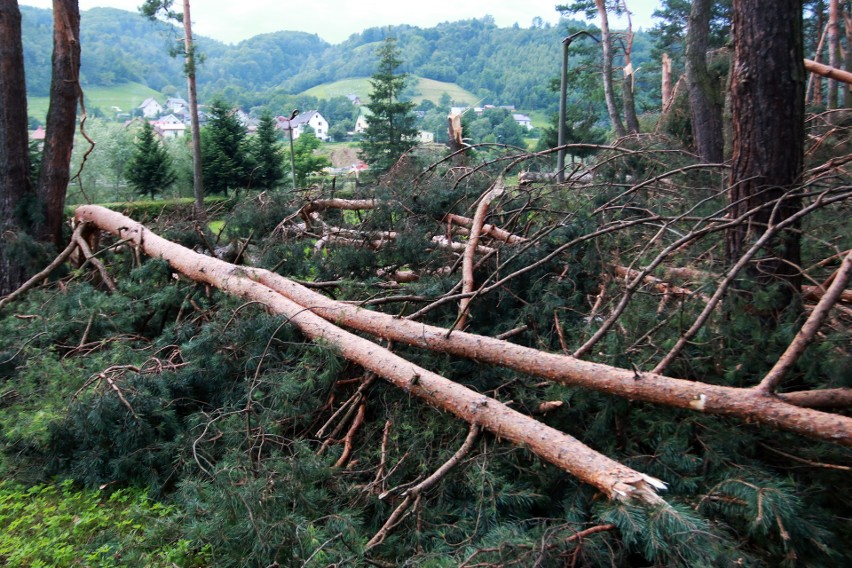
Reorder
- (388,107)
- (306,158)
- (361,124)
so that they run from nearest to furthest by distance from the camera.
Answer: (306,158)
(388,107)
(361,124)

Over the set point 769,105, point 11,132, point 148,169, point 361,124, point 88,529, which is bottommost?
point 88,529

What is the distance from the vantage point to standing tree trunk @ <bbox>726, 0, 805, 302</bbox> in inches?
123

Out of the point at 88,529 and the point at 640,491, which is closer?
the point at 640,491

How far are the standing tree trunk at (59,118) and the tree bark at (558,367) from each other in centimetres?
328

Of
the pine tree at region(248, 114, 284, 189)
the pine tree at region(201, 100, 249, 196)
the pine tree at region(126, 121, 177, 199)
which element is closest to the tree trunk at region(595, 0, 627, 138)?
the pine tree at region(248, 114, 284, 189)

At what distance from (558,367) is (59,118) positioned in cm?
722

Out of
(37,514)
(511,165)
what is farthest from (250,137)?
(37,514)

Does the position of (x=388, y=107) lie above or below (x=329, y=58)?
below

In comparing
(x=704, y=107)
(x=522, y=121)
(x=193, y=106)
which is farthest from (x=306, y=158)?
(x=704, y=107)

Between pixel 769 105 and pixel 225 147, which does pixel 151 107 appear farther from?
pixel 769 105

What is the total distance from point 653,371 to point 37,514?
11.7 feet

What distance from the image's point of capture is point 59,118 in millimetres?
7418

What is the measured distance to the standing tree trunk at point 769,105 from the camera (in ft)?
10.3

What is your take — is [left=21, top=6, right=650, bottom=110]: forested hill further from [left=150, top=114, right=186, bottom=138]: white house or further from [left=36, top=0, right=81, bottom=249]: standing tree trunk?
[left=36, top=0, right=81, bottom=249]: standing tree trunk
